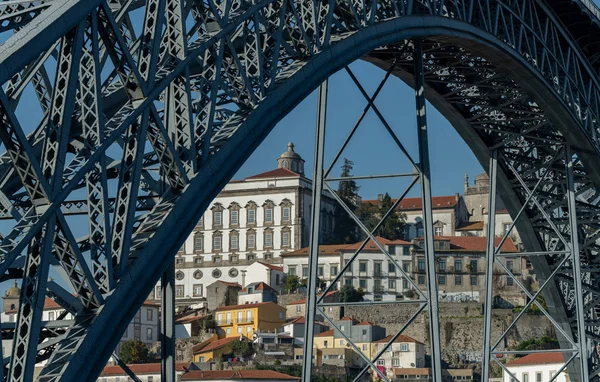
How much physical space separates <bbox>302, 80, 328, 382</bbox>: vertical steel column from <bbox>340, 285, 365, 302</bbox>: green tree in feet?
258

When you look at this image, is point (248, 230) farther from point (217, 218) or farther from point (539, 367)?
point (539, 367)

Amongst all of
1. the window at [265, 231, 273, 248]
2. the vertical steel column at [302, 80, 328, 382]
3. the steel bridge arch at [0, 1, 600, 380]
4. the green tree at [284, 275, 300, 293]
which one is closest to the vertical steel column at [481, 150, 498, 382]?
the steel bridge arch at [0, 1, 600, 380]

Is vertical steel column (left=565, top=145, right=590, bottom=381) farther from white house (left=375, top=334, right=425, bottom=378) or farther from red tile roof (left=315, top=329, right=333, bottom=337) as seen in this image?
red tile roof (left=315, top=329, right=333, bottom=337)

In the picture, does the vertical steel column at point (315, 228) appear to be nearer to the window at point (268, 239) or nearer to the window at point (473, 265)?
the window at point (473, 265)

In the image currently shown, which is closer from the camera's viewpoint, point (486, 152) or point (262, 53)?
point (262, 53)

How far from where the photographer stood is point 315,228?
21.0m

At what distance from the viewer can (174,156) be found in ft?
38.8

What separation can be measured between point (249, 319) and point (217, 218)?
68.5 feet

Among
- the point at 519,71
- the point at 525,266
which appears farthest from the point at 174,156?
the point at 525,266

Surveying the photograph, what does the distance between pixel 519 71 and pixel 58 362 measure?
49.6 ft

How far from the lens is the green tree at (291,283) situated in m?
106

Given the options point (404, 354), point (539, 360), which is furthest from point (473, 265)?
point (539, 360)

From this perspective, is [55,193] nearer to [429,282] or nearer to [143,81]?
[143,81]

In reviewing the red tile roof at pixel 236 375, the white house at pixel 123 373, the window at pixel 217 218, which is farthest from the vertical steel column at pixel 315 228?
the window at pixel 217 218
